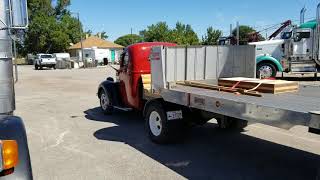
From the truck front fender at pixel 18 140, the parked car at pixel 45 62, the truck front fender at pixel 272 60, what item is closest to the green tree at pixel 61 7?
the parked car at pixel 45 62

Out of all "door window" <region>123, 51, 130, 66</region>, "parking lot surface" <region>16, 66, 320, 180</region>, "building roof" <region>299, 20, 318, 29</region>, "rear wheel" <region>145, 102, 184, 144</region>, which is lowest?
"parking lot surface" <region>16, 66, 320, 180</region>

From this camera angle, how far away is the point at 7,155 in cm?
272

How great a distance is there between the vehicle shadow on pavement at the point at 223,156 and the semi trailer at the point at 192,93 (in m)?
0.35

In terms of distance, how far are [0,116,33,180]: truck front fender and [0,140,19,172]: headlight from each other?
191 millimetres

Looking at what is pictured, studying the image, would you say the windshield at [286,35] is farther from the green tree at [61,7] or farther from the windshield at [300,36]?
the green tree at [61,7]

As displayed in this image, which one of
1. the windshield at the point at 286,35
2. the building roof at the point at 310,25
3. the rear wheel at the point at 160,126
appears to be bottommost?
the rear wheel at the point at 160,126

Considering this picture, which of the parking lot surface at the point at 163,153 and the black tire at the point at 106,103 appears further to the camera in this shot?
the black tire at the point at 106,103

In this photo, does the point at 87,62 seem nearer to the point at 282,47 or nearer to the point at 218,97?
the point at 282,47

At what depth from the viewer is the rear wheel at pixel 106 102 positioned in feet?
33.6

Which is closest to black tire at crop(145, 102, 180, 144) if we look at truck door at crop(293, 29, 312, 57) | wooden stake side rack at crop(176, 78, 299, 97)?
wooden stake side rack at crop(176, 78, 299, 97)

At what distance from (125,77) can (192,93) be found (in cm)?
374

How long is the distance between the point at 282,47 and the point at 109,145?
53.2 ft

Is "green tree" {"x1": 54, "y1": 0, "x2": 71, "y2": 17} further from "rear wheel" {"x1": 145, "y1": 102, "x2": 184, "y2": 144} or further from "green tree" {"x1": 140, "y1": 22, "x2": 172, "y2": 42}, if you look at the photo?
"rear wheel" {"x1": 145, "y1": 102, "x2": 184, "y2": 144}

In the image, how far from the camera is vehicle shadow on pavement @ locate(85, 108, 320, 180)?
5.53m
